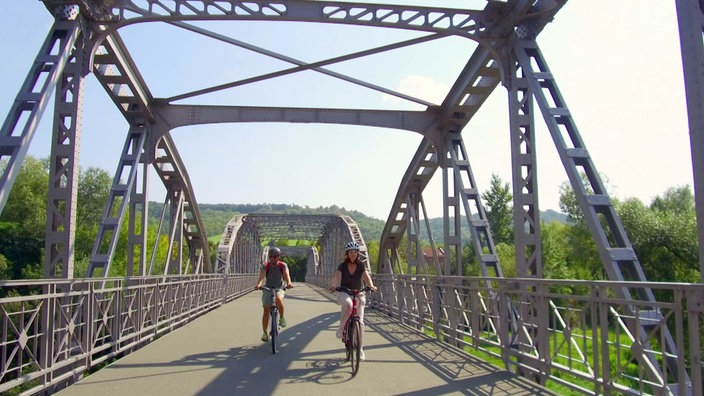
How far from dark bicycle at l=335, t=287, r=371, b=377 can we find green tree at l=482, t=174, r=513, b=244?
56346 millimetres

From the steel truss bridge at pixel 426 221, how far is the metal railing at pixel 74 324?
0.10 ft

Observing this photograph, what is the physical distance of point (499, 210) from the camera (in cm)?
6366

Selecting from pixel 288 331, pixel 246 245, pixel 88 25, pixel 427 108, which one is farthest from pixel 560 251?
pixel 88 25

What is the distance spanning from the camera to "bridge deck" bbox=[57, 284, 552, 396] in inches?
244

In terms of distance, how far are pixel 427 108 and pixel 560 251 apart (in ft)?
104

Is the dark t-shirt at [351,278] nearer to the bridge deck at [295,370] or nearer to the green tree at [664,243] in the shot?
the bridge deck at [295,370]

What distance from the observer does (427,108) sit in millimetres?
15352

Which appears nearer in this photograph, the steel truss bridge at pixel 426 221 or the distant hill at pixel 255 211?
the steel truss bridge at pixel 426 221

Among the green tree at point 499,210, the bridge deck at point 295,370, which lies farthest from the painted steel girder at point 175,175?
the green tree at point 499,210

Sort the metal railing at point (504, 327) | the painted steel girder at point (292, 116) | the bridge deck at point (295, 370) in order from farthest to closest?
the painted steel girder at point (292, 116), the bridge deck at point (295, 370), the metal railing at point (504, 327)

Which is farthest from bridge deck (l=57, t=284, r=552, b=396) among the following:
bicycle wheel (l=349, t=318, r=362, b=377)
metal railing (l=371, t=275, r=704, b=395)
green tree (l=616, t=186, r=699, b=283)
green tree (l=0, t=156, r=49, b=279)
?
green tree (l=0, t=156, r=49, b=279)

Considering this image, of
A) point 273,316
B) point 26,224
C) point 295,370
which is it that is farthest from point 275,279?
point 26,224

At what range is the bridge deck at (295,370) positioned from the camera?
244 inches

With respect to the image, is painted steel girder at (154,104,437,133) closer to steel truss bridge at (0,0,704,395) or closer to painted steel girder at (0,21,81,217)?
steel truss bridge at (0,0,704,395)
